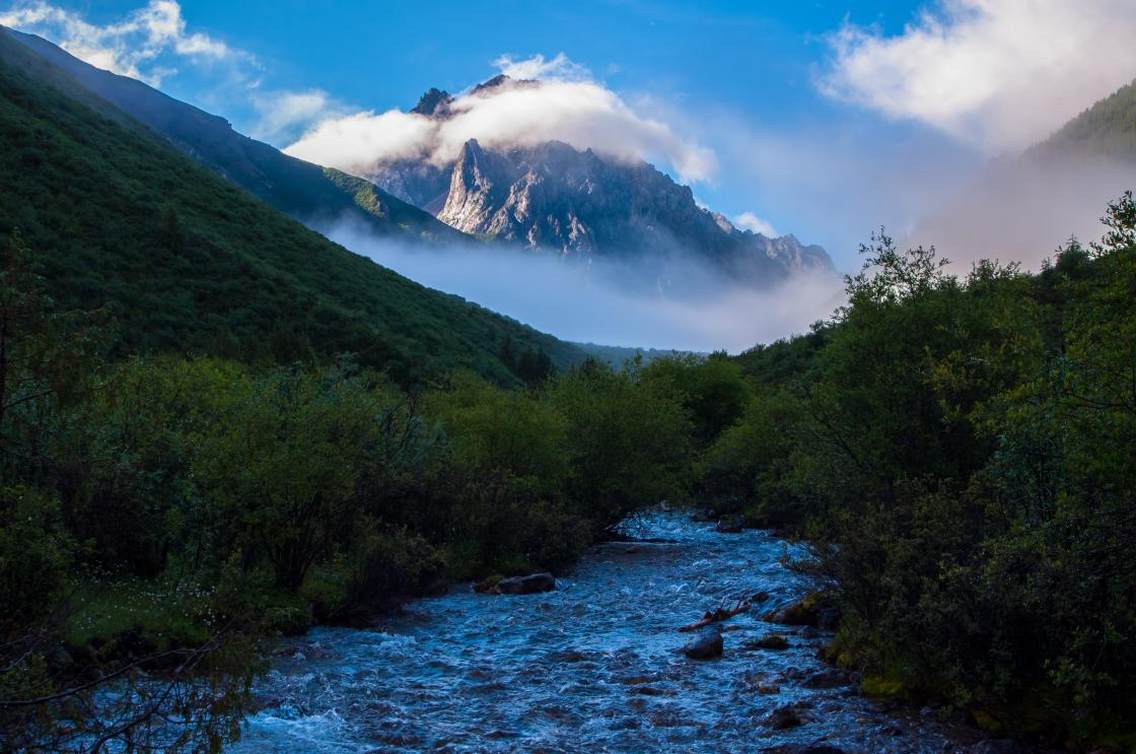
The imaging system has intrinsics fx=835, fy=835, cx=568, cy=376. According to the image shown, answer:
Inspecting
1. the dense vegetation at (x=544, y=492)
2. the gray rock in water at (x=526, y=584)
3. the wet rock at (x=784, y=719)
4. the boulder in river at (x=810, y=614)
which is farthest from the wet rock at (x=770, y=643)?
the gray rock in water at (x=526, y=584)

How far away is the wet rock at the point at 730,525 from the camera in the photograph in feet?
134

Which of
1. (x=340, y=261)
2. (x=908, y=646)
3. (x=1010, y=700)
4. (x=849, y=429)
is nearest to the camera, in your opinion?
(x=1010, y=700)

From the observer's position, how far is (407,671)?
638 inches

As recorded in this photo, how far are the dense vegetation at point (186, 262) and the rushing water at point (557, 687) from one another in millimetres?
27644

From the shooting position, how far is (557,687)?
15.3 meters

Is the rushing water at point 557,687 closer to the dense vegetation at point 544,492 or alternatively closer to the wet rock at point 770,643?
the wet rock at point 770,643

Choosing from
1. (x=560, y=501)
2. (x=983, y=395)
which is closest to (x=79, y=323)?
(x=983, y=395)

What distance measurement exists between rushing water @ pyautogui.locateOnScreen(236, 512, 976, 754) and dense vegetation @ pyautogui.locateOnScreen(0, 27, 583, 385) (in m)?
27.6

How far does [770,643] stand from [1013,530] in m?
7.95

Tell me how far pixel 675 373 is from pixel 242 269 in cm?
3365

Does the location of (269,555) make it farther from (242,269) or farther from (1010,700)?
(242,269)

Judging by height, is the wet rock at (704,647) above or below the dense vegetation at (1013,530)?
below

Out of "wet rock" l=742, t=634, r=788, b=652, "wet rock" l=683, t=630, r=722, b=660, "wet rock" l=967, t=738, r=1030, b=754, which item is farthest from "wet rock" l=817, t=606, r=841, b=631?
"wet rock" l=967, t=738, r=1030, b=754

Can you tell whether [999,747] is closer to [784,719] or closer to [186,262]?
[784,719]
